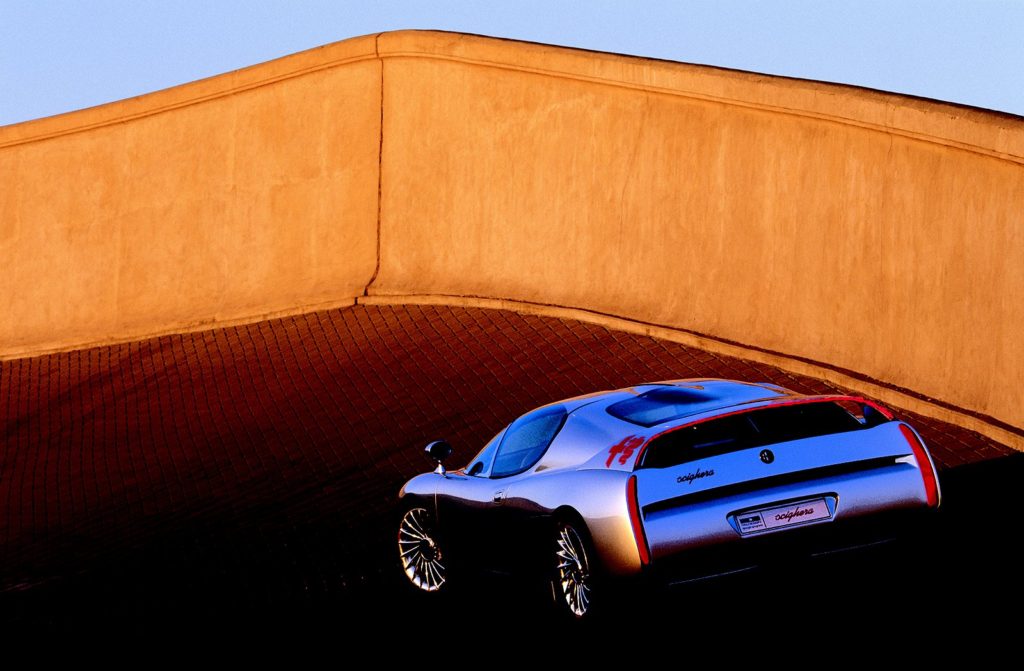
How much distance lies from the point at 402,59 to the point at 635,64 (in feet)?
14.3

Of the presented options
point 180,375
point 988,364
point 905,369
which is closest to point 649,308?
point 905,369

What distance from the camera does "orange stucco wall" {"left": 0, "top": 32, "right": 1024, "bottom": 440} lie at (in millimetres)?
12914

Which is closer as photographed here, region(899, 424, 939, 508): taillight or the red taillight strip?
the red taillight strip

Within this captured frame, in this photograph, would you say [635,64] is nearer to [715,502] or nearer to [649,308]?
[649,308]

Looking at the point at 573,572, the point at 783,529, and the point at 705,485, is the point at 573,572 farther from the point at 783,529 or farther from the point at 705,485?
the point at 783,529

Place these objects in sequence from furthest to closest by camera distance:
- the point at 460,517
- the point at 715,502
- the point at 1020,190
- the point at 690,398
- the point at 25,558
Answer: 1. the point at 25,558
2. the point at 1020,190
3. the point at 460,517
4. the point at 690,398
5. the point at 715,502

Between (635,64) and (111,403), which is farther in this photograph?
(111,403)

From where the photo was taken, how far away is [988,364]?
12.3 m

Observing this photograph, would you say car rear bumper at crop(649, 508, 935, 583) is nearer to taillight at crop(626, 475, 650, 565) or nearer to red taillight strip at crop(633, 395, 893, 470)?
taillight at crop(626, 475, 650, 565)

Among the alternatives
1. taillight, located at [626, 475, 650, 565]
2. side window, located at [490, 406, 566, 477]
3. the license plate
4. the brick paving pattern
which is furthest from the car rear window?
the brick paving pattern

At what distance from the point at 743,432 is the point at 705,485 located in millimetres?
415

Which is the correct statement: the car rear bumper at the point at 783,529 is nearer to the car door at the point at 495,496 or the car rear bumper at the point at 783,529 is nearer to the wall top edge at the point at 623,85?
the car door at the point at 495,496

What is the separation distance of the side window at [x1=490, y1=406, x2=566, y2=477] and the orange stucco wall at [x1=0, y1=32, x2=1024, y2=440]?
5.23m

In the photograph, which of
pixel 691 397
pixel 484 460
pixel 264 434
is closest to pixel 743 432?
pixel 691 397
